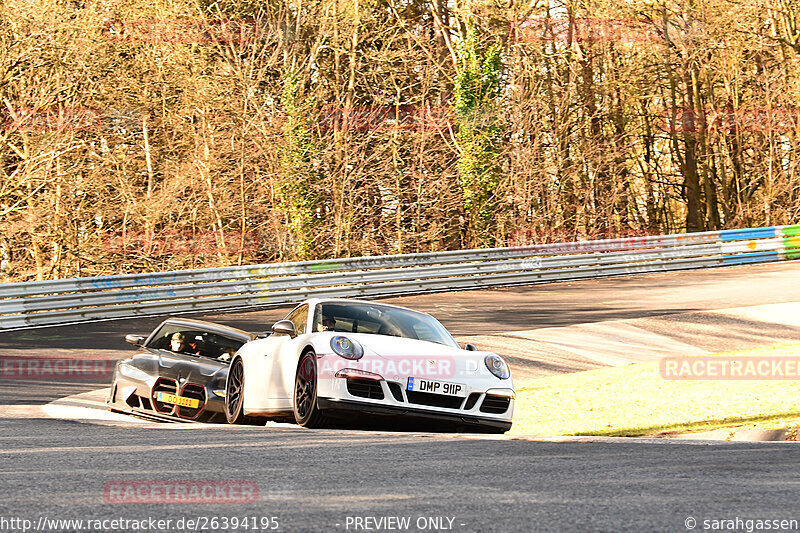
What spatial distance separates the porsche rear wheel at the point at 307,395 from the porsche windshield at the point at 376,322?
689 millimetres

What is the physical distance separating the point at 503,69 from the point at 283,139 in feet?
27.8

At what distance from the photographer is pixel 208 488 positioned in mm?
5289

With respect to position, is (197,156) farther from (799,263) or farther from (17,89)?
(799,263)

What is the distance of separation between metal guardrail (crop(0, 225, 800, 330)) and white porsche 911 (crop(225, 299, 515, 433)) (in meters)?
11.9

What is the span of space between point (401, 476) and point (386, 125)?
99.4ft
